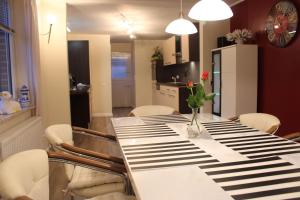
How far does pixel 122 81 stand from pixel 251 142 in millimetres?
8410

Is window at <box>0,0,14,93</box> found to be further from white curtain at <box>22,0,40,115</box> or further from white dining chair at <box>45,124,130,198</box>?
white dining chair at <box>45,124,130,198</box>

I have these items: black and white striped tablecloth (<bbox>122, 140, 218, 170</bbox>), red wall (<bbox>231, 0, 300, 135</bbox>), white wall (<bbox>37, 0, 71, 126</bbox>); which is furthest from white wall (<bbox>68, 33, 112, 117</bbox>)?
black and white striped tablecloth (<bbox>122, 140, 218, 170</bbox>)

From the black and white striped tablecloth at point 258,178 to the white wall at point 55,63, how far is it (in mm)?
3671

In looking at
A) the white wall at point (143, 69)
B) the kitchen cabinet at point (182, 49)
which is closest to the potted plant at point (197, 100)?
the kitchen cabinet at point (182, 49)

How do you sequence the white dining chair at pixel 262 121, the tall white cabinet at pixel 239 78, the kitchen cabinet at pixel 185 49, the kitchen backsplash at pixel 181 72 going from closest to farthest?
the white dining chair at pixel 262 121
the tall white cabinet at pixel 239 78
the kitchen cabinet at pixel 185 49
the kitchen backsplash at pixel 181 72

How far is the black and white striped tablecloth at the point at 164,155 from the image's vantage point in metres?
1.33

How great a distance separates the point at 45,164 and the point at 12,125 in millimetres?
1914

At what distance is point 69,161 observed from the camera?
159cm

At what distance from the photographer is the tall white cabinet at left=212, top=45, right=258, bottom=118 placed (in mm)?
4125

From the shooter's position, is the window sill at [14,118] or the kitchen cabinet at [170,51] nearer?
the window sill at [14,118]

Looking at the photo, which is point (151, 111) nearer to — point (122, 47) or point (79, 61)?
point (79, 61)

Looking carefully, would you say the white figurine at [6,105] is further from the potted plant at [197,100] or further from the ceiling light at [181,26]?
the potted plant at [197,100]

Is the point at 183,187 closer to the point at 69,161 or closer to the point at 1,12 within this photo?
the point at 69,161

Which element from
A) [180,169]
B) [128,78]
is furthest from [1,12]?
[128,78]
